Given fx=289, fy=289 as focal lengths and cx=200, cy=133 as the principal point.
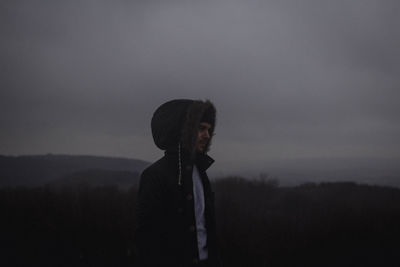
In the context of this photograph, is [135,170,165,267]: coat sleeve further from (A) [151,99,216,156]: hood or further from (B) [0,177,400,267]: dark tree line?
(B) [0,177,400,267]: dark tree line

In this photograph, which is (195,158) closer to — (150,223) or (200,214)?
(200,214)

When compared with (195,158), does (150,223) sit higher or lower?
lower

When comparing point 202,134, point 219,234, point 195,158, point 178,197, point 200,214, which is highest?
point 202,134

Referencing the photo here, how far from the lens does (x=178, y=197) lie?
6.31 ft

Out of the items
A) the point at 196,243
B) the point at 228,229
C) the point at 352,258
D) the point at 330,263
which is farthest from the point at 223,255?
the point at 196,243

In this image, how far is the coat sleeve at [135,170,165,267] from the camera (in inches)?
70.6

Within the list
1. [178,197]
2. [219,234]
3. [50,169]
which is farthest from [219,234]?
[50,169]

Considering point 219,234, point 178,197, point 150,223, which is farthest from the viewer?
point 219,234

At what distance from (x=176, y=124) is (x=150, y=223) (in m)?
0.72

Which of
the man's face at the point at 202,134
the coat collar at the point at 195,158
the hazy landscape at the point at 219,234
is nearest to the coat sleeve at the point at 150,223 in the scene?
the coat collar at the point at 195,158

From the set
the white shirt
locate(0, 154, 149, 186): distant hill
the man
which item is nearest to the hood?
the man

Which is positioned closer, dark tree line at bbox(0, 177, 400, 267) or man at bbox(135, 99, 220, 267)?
man at bbox(135, 99, 220, 267)

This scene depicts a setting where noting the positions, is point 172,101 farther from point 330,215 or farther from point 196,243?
point 330,215

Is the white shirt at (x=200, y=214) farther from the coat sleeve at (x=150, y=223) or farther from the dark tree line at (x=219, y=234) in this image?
the dark tree line at (x=219, y=234)
